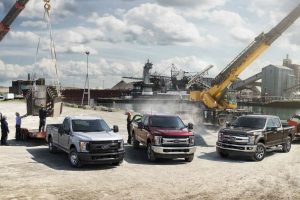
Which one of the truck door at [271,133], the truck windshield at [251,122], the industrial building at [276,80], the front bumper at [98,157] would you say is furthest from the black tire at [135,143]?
the industrial building at [276,80]

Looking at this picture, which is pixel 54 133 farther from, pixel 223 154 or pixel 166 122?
pixel 223 154

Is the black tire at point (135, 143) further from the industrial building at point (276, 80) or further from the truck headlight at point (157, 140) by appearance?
the industrial building at point (276, 80)

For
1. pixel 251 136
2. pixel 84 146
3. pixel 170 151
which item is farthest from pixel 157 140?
pixel 251 136

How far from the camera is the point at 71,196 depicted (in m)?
11.5

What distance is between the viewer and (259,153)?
18797 mm

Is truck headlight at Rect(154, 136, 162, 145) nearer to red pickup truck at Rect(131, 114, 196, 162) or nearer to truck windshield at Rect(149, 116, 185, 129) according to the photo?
red pickup truck at Rect(131, 114, 196, 162)

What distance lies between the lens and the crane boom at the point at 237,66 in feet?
94.0

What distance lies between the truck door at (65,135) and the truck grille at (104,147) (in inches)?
63.6

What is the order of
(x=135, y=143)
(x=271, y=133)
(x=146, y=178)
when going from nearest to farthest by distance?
(x=146, y=178) < (x=271, y=133) < (x=135, y=143)

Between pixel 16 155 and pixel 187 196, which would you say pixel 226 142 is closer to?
pixel 187 196

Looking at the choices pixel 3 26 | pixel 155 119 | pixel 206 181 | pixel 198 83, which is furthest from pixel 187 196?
pixel 198 83

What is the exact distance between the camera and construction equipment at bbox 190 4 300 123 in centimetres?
2878

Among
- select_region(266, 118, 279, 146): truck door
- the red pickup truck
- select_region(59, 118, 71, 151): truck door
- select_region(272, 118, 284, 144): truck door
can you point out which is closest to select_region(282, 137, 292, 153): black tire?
select_region(272, 118, 284, 144): truck door

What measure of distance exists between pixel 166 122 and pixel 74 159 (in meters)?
4.88
